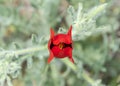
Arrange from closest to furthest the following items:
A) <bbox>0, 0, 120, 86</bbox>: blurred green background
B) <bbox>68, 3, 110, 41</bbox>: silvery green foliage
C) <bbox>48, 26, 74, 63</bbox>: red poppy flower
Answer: <bbox>48, 26, 74, 63</bbox>: red poppy flower < <bbox>68, 3, 110, 41</bbox>: silvery green foliage < <bbox>0, 0, 120, 86</bbox>: blurred green background

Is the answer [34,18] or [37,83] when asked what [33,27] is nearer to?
[34,18]

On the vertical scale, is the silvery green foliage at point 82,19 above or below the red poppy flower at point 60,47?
above

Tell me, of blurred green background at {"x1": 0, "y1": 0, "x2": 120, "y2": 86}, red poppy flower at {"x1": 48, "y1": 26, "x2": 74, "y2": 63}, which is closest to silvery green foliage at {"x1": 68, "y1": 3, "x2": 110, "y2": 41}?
red poppy flower at {"x1": 48, "y1": 26, "x2": 74, "y2": 63}

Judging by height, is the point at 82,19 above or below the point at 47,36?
above

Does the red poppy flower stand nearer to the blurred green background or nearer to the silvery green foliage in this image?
the silvery green foliage

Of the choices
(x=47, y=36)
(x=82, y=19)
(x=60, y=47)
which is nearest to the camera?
(x=60, y=47)

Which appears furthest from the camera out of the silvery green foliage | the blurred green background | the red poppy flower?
the blurred green background

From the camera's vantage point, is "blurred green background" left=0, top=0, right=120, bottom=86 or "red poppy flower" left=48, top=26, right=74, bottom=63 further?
"blurred green background" left=0, top=0, right=120, bottom=86

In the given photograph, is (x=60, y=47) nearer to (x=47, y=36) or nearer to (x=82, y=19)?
(x=82, y=19)

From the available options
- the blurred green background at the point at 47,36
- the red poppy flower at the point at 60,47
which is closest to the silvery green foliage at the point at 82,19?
the red poppy flower at the point at 60,47

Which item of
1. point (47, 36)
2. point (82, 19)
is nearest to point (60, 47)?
point (82, 19)

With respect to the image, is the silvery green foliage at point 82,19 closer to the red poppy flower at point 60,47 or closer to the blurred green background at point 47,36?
the red poppy flower at point 60,47
